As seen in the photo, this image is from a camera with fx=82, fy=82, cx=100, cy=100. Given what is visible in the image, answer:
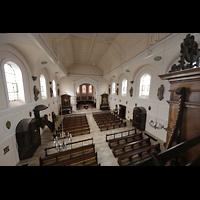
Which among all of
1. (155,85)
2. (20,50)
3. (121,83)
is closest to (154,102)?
(155,85)

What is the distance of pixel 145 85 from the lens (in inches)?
306

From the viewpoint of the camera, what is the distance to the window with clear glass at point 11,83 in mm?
4305

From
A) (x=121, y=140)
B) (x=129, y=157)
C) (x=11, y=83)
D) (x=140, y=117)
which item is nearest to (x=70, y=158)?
(x=129, y=157)

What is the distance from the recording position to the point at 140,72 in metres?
7.95

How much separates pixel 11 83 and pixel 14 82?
0.20 m

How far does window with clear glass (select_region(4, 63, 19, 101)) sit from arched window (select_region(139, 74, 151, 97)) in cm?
961

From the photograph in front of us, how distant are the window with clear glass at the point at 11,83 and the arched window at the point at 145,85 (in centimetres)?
961

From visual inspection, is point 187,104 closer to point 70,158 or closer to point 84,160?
point 84,160

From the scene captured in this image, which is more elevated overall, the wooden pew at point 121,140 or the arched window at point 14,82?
the arched window at point 14,82

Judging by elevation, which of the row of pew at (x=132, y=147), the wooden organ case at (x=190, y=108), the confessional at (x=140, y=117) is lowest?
the row of pew at (x=132, y=147)

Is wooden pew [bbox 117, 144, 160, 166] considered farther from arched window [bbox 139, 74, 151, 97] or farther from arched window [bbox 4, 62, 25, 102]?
arched window [bbox 4, 62, 25, 102]

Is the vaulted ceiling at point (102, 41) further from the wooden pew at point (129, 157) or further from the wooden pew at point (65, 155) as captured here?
the wooden pew at point (129, 157)

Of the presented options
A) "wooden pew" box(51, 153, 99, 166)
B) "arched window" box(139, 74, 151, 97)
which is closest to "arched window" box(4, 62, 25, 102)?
"wooden pew" box(51, 153, 99, 166)

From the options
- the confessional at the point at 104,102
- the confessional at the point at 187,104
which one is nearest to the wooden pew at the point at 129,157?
the confessional at the point at 187,104
